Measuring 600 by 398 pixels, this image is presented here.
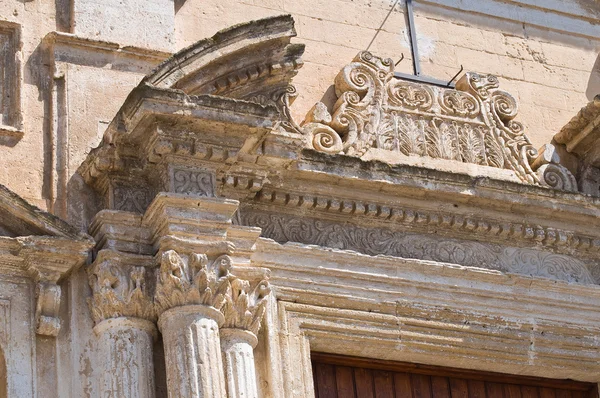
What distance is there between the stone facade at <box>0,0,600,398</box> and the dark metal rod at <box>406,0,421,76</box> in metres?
0.06

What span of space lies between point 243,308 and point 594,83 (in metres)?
3.45

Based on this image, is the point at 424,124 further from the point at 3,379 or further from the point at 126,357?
the point at 3,379

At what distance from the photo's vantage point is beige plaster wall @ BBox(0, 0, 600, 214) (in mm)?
9062

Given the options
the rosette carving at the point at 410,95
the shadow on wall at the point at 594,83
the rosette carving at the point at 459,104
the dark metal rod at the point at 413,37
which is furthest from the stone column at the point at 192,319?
the shadow on wall at the point at 594,83

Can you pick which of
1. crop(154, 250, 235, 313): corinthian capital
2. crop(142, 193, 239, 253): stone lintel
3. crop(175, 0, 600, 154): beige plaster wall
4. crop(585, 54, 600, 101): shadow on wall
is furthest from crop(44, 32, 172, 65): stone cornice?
crop(585, 54, 600, 101): shadow on wall

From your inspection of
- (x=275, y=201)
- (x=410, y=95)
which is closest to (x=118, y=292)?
(x=275, y=201)

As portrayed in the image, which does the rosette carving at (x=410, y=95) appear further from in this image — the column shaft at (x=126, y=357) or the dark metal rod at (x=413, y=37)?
the column shaft at (x=126, y=357)

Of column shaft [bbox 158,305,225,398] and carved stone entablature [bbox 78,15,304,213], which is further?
carved stone entablature [bbox 78,15,304,213]

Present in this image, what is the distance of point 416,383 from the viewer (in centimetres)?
948

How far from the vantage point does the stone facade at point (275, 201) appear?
8.47 meters

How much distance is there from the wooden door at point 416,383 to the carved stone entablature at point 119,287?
1084 mm

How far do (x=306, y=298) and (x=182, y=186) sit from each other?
881 mm

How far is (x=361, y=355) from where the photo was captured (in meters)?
9.27

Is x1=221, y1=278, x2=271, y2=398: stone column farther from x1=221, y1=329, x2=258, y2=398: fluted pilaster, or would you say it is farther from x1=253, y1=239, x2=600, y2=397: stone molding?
x1=253, y1=239, x2=600, y2=397: stone molding
